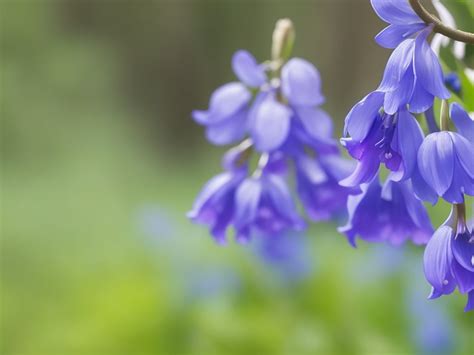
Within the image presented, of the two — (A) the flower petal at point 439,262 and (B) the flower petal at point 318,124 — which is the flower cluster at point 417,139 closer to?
(A) the flower petal at point 439,262

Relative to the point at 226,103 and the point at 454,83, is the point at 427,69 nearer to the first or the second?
the point at 454,83

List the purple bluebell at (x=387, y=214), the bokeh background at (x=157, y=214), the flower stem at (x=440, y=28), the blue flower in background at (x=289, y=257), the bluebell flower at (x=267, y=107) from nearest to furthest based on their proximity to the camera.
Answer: the flower stem at (x=440, y=28) → the purple bluebell at (x=387, y=214) → the bluebell flower at (x=267, y=107) → the bokeh background at (x=157, y=214) → the blue flower in background at (x=289, y=257)

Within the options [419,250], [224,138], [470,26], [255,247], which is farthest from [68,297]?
[470,26]

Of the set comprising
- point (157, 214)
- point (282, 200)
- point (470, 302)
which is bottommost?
point (470, 302)

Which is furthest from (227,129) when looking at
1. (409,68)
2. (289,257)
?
(289,257)

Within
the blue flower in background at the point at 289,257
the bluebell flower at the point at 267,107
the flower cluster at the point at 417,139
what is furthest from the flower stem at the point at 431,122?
the blue flower in background at the point at 289,257
